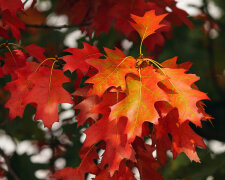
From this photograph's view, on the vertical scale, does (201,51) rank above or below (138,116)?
below

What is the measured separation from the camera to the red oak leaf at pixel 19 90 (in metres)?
1.23

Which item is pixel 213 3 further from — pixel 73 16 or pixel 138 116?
pixel 138 116

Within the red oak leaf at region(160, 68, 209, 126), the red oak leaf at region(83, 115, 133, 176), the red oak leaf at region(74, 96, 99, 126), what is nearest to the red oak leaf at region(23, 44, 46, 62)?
the red oak leaf at region(74, 96, 99, 126)

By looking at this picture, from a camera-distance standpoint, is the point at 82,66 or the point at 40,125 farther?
the point at 40,125

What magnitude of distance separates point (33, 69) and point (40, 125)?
177cm

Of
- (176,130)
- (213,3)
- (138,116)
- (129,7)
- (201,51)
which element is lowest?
(201,51)

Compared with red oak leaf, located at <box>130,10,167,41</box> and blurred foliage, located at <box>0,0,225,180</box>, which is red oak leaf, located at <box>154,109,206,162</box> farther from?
blurred foliage, located at <box>0,0,225,180</box>

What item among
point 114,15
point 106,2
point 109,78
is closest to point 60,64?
point 109,78

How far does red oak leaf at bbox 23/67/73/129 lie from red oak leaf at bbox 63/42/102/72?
6cm

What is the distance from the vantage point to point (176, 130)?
1.21m

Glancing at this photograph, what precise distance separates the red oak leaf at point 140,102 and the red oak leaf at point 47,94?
7.5 inches

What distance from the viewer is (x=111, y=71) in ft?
3.82

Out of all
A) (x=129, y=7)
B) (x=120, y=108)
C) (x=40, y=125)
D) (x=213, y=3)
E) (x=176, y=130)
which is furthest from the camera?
(x=213, y=3)

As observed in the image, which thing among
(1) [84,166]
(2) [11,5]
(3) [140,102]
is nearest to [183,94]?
(3) [140,102]
